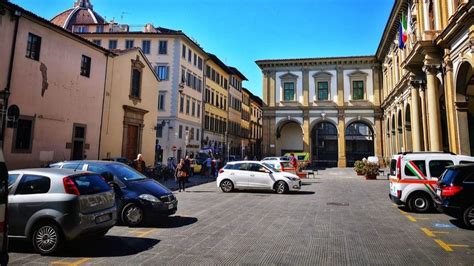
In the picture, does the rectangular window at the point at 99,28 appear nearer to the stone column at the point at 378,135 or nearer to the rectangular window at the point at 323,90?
the rectangular window at the point at 323,90

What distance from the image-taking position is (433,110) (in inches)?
787

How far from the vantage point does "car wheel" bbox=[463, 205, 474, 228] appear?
27.3 ft

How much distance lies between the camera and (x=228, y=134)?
56.0 meters

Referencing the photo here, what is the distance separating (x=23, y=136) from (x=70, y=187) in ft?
41.0

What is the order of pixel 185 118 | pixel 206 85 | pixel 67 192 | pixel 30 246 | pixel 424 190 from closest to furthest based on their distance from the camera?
1. pixel 67 192
2. pixel 30 246
3. pixel 424 190
4. pixel 185 118
5. pixel 206 85

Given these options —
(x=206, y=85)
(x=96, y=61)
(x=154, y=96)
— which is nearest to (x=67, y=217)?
(x=96, y=61)

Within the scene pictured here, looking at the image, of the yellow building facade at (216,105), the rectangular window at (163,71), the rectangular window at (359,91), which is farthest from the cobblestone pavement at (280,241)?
the rectangular window at (359,91)

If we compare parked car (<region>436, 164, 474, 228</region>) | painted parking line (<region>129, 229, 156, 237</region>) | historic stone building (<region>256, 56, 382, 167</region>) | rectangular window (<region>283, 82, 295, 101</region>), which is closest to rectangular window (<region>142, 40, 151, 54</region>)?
historic stone building (<region>256, 56, 382, 167</region>)

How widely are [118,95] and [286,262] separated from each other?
2040cm

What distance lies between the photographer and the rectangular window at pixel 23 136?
624 inches

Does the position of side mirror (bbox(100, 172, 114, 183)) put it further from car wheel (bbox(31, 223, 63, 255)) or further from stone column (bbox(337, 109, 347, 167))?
stone column (bbox(337, 109, 347, 167))

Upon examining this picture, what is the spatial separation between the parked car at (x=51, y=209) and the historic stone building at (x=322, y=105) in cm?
3938

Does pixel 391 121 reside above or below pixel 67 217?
above

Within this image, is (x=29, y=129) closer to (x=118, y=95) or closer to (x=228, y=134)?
(x=118, y=95)
